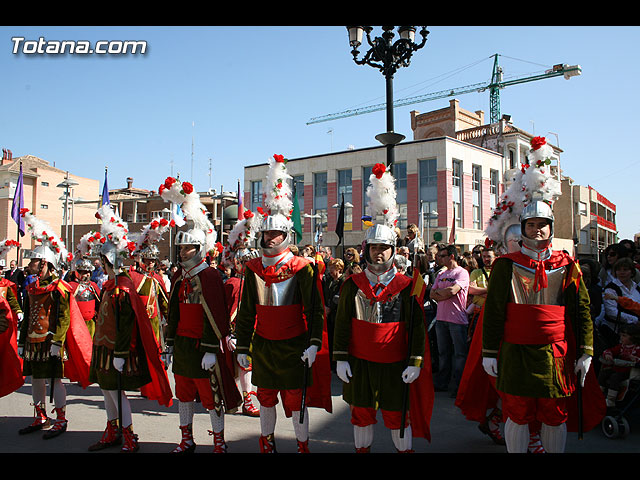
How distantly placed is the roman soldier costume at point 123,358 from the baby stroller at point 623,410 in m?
4.49

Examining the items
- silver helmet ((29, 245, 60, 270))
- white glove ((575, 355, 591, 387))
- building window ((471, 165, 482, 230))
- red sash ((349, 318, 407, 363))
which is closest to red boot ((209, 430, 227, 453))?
red sash ((349, 318, 407, 363))

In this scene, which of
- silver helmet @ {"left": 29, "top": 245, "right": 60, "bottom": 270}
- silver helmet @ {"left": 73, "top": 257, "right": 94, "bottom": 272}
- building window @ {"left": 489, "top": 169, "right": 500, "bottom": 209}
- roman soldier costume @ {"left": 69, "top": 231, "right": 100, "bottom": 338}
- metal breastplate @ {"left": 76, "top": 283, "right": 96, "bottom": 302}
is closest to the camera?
silver helmet @ {"left": 29, "top": 245, "right": 60, "bottom": 270}

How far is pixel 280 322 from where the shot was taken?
4480mm

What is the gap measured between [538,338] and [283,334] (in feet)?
6.73

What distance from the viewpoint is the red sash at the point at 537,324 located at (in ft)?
12.6

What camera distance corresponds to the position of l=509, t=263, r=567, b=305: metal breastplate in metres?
3.90

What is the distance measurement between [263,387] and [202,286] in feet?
3.81

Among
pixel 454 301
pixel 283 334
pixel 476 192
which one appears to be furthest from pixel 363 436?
pixel 476 192

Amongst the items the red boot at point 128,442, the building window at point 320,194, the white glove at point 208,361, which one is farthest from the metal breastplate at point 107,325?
the building window at point 320,194

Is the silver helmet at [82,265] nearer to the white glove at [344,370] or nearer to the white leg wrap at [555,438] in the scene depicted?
the white glove at [344,370]

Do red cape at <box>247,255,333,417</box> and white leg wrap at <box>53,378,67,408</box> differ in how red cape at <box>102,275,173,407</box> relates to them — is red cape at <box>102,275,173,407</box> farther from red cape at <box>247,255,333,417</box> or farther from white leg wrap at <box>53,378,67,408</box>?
red cape at <box>247,255,333,417</box>

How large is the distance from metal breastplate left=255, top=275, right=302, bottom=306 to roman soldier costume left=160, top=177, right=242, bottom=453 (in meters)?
0.58

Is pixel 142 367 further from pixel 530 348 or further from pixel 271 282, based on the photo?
pixel 530 348

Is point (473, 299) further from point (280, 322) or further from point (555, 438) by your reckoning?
point (280, 322)
